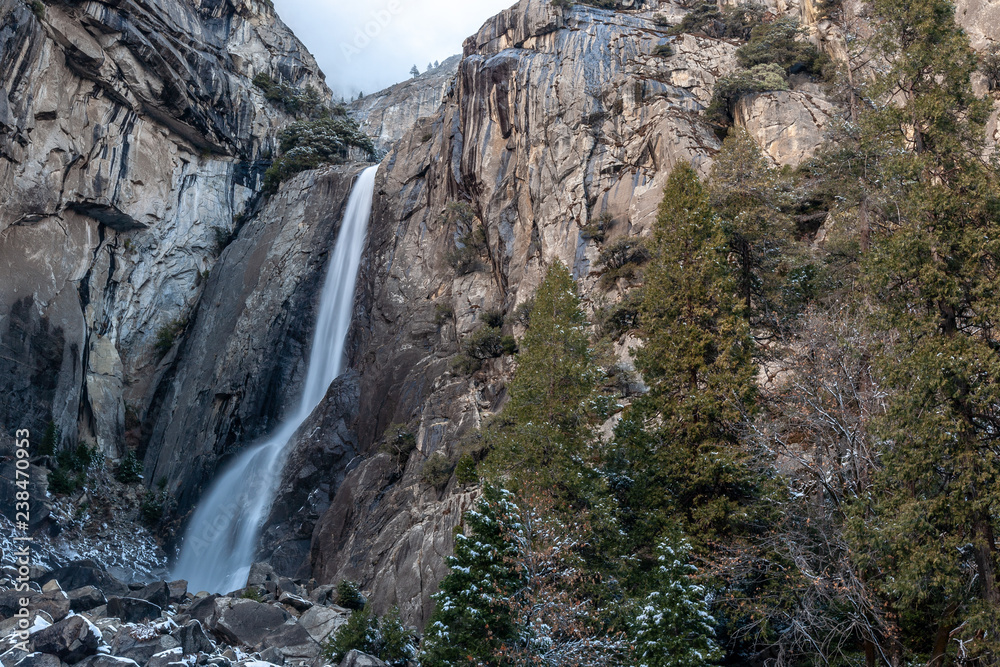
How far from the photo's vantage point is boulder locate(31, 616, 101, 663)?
57.0 feet

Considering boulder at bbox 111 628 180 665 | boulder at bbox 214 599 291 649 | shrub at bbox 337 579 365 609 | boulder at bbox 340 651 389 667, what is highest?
boulder at bbox 111 628 180 665

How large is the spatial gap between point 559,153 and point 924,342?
24.4m

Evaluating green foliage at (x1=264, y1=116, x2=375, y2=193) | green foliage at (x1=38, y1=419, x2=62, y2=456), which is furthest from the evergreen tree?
green foliage at (x1=264, y1=116, x2=375, y2=193)

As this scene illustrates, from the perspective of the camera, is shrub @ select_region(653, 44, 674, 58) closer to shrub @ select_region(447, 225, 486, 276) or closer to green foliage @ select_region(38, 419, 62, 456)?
shrub @ select_region(447, 225, 486, 276)

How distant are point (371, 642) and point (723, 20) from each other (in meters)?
38.5

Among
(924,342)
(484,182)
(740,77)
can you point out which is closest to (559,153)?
(484,182)

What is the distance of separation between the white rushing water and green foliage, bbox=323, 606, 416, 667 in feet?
51.5

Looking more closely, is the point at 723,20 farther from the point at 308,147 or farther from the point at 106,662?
the point at 106,662

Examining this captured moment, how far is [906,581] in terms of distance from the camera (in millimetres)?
11828

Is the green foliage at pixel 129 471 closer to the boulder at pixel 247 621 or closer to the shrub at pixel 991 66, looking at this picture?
the boulder at pixel 247 621

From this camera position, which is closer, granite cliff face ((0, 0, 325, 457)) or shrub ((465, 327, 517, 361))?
shrub ((465, 327, 517, 361))

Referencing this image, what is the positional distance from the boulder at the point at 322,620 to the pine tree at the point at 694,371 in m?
10.6

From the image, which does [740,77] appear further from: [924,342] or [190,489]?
[190,489]

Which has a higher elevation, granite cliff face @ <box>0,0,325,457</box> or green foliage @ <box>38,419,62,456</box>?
granite cliff face @ <box>0,0,325,457</box>
